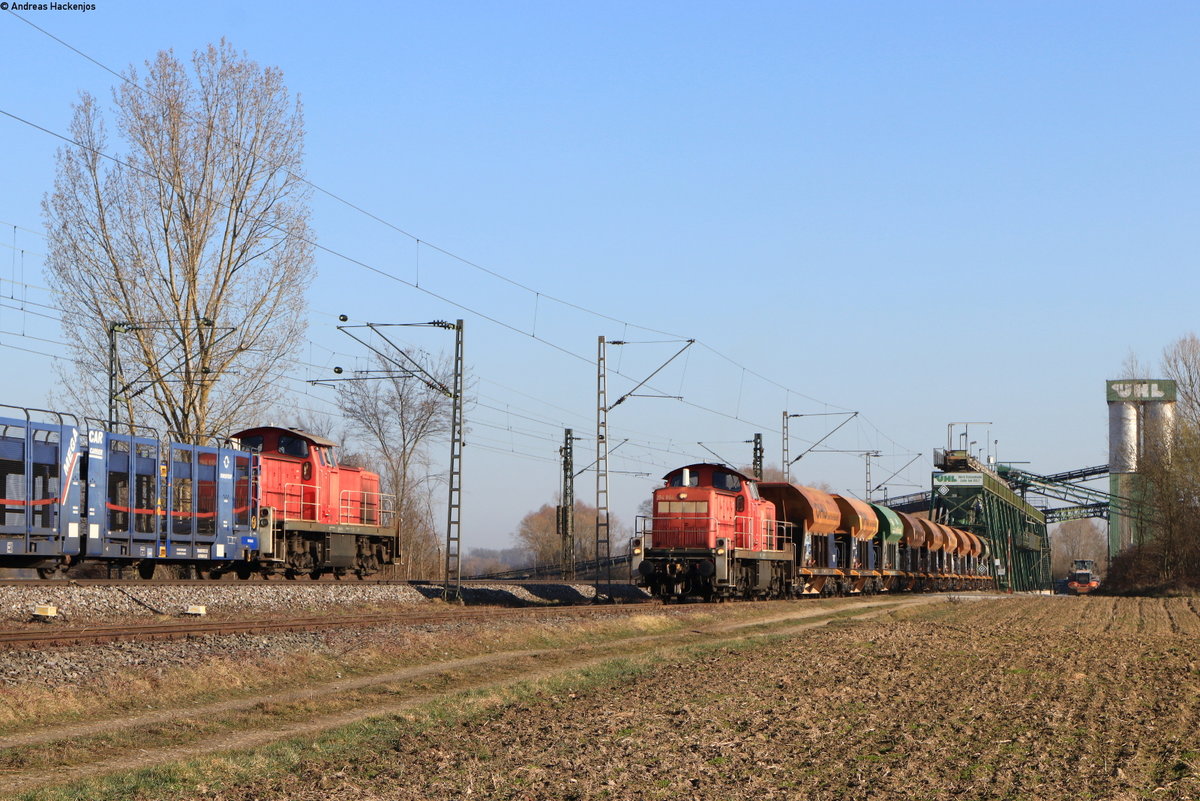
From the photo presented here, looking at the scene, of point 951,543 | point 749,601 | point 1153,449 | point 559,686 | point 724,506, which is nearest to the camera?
point 559,686

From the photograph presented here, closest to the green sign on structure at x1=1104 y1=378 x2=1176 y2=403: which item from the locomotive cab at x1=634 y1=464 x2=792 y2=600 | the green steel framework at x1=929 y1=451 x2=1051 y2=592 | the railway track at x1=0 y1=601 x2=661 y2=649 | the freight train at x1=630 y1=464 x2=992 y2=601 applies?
the green steel framework at x1=929 y1=451 x2=1051 y2=592

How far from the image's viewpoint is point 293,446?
32.2 meters

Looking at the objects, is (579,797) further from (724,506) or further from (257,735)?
(724,506)

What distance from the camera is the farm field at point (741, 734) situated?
923 centimetres

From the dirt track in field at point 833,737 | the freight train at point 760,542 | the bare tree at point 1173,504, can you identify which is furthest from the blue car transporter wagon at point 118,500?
the bare tree at point 1173,504

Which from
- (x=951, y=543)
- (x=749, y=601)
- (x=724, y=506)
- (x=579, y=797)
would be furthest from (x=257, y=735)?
(x=951, y=543)

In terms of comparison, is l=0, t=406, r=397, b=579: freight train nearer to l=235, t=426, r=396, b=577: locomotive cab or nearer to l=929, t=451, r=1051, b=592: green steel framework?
l=235, t=426, r=396, b=577: locomotive cab

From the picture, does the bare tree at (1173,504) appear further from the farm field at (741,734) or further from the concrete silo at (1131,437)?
the farm field at (741,734)

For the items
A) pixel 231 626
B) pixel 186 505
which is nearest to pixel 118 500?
pixel 186 505

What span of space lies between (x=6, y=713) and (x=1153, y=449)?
71.9 meters

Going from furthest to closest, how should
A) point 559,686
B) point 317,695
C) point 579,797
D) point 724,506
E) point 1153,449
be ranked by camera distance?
point 1153,449, point 724,506, point 559,686, point 317,695, point 579,797

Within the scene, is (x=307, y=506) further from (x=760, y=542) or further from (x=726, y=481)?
(x=760, y=542)

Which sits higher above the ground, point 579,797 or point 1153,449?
point 1153,449

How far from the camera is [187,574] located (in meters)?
30.2
